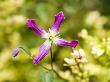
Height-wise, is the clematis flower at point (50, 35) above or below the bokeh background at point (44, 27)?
below

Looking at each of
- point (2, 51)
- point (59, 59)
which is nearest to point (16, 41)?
point (2, 51)

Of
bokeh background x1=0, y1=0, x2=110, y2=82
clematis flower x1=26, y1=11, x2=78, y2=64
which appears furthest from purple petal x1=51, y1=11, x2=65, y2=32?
bokeh background x1=0, y1=0, x2=110, y2=82

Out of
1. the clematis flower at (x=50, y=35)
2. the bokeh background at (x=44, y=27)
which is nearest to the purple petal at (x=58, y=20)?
the clematis flower at (x=50, y=35)

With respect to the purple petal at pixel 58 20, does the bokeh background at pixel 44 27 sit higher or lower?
higher

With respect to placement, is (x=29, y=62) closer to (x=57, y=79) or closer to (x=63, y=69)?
(x=63, y=69)

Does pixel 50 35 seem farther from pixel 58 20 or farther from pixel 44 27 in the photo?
pixel 44 27

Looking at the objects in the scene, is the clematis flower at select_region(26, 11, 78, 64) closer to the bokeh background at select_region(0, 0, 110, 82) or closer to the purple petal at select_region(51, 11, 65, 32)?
the purple petal at select_region(51, 11, 65, 32)

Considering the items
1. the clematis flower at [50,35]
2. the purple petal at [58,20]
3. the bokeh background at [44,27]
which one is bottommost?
the clematis flower at [50,35]

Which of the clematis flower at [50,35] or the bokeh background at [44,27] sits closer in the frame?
the clematis flower at [50,35]

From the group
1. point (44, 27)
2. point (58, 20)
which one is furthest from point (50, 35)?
point (44, 27)

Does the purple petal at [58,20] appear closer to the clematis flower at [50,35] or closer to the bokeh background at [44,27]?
the clematis flower at [50,35]
